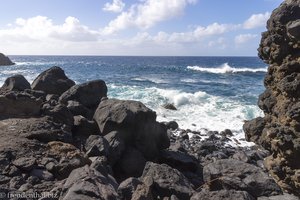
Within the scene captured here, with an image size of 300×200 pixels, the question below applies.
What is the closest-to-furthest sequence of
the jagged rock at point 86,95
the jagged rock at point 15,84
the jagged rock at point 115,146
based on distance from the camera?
1. the jagged rock at point 115,146
2. the jagged rock at point 15,84
3. the jagged rock at point 86,95

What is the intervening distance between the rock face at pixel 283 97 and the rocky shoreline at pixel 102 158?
34cm

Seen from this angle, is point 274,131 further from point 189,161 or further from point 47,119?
point 47,119

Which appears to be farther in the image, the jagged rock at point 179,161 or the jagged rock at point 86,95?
the jagged rock at point 86,95

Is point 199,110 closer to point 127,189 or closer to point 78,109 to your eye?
point 78,109

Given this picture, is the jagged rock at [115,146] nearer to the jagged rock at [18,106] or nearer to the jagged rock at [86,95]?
the jagged rock at [18,106]

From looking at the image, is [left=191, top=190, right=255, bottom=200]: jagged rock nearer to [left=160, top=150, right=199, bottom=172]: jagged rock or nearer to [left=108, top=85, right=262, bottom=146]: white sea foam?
[left=160, top=150, right=199, bottom=172]: jagged rock

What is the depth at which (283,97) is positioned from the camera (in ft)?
20.3

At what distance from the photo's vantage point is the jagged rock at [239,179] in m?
6.02

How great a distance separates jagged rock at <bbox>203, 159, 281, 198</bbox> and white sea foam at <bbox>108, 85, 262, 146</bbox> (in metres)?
8.94

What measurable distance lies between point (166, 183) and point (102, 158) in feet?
4.92

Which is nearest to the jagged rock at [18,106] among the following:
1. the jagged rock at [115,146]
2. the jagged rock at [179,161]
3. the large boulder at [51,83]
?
the jagged rock at [115,146]

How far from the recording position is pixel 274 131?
6.13 m

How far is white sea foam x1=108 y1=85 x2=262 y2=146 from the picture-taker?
18.8m

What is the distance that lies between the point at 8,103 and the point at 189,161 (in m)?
4.91
